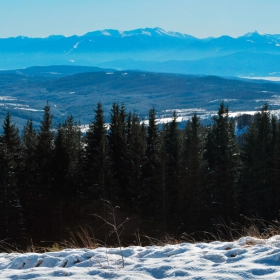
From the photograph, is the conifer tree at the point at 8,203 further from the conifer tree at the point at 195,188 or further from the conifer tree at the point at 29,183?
the conifer tree at the point at 195,188

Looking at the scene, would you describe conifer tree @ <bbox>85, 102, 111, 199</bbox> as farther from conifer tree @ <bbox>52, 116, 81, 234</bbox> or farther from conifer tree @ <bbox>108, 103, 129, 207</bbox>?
conifer tree @ <bbox>52, 116, 81, 234</bbox>

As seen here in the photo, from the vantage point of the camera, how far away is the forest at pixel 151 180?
113ft

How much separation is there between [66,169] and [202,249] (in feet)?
105

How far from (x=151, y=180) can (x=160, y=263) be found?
30005mm

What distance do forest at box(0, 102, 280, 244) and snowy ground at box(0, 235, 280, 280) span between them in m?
24.9

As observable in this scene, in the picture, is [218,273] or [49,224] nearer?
[218,273]

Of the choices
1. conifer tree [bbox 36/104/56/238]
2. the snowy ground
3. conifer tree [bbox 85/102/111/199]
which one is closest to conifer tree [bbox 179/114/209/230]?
conifer tree [bbox 85/102/111/199]

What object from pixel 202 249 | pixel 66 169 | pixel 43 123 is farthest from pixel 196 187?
pixel 202 249

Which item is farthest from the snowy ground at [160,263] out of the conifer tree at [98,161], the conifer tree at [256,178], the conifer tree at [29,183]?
the conifer tree at [29,183]

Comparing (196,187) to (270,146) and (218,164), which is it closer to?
(218,164)

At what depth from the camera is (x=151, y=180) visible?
36812mm

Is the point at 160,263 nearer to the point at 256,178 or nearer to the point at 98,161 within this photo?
the point at 98,161

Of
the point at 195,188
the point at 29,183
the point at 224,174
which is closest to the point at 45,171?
the point at 29,183

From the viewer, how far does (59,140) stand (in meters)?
39.2
